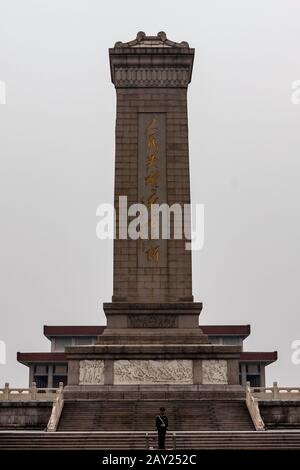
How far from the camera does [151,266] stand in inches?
1175

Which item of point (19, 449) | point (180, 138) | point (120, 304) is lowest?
point (19, 449)

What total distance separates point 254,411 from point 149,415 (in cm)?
367

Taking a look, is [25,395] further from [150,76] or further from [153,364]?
[150,76]

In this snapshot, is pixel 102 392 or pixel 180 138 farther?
pixel 180 138

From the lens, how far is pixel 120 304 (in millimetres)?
29047

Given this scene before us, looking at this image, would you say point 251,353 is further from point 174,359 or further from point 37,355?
point 174,359

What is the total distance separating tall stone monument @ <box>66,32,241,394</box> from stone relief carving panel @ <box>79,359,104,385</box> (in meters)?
0.04

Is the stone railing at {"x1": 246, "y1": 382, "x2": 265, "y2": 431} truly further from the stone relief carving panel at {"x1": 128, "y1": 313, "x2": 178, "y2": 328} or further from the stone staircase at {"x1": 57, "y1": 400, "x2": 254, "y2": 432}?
the stone relief carving panel at {"x1": 128, "y1": 313, "x2": 178, "y2": 328}

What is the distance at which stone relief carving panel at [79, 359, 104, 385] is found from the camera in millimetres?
27422

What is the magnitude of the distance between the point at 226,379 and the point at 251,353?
1042 inches

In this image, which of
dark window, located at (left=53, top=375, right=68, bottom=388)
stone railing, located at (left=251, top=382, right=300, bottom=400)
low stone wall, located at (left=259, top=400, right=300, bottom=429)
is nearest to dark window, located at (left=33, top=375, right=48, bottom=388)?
dark window, located at (left=53, top=375, right=68, bottom=388)

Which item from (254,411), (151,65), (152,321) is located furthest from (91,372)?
(151,65)
